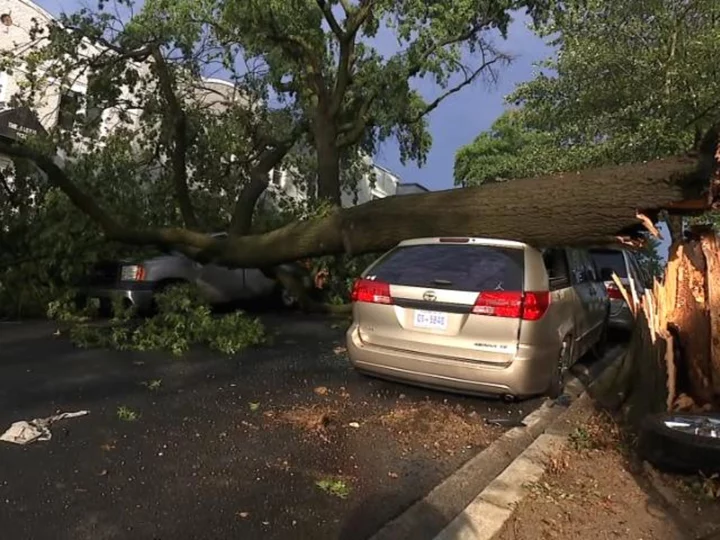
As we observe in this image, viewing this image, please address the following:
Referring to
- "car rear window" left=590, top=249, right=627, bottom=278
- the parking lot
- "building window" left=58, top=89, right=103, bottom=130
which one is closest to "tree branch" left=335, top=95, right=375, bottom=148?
"building window" left=58, top=89, right=103, bottom=130

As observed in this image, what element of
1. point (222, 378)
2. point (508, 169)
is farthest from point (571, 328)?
point (508, 169)

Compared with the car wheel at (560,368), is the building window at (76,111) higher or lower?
higher

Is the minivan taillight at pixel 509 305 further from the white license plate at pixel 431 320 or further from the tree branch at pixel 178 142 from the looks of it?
the tree branch at pixel 178 142

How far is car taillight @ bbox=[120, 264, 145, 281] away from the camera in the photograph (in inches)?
402

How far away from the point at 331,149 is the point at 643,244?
806cm

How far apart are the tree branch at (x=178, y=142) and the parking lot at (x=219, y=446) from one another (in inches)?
157

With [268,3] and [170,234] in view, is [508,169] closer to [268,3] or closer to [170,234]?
[268,3]

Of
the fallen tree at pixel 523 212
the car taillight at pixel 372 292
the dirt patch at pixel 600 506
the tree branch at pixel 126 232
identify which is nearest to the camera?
the dirt patch at pixel 600 506

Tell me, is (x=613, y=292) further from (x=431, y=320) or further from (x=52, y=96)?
(x=52, y=96)

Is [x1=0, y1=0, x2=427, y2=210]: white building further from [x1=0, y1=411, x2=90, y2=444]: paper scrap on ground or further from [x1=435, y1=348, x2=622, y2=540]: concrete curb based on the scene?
[x1=435, y1=348, x2=622, y2=540]: concrete curb

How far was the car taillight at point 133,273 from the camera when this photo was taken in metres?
10.2

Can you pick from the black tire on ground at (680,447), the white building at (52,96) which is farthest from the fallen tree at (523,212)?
the white building at (52,96)

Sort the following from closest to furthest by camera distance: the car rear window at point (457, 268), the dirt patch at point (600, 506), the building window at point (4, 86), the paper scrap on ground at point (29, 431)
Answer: the dirt patch at point (600, 506), the paper scrap on ground at point (29, 431), the car rear window at point (457, 268), the building window at point (4, 86)

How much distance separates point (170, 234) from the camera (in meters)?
10.1
